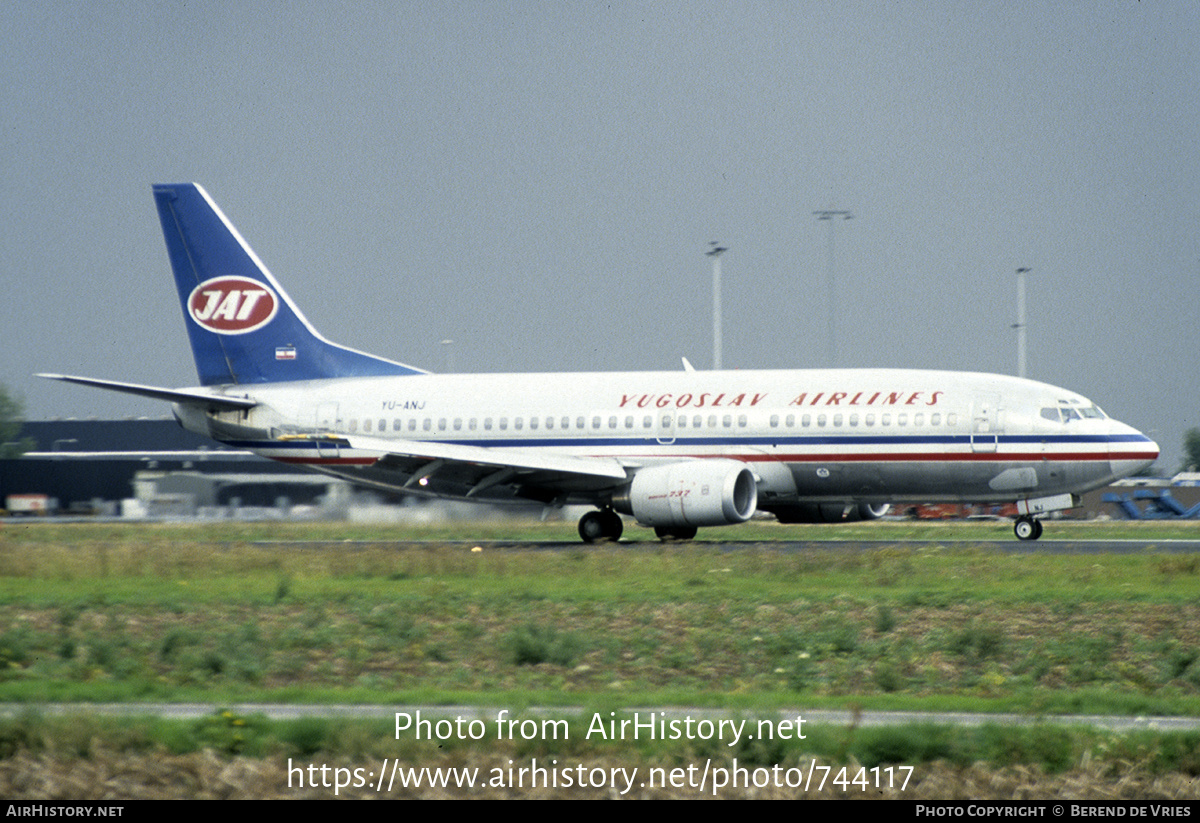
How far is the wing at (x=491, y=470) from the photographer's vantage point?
33062 mm

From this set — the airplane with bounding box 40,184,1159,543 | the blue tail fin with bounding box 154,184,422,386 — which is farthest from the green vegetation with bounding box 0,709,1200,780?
the blue tail fin with bounding box 154,184,422,386

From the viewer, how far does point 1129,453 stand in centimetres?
3172

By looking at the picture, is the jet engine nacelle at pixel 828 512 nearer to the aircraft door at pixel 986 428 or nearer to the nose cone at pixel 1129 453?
the aircraft door at pixel 986 428

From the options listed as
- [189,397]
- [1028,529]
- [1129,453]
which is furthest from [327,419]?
[1129,453]

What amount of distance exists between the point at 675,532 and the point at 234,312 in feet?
47.0

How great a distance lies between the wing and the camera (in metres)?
33.1

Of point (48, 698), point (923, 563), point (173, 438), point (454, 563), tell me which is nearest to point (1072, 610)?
point (923, 563)

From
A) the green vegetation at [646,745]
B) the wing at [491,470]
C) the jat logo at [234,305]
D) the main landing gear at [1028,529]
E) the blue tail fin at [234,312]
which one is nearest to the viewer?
the green vegetation at [646,745]

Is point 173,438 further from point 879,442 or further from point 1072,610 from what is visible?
point 1072,610

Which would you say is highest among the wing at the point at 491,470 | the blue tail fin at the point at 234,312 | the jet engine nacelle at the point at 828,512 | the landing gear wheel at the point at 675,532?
the blue tail fin at the point at 234,312

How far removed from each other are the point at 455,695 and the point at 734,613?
6724mm

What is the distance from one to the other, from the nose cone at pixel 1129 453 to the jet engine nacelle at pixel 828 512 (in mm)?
5404

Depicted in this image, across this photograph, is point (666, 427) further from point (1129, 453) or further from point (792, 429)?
point (1129, 453)

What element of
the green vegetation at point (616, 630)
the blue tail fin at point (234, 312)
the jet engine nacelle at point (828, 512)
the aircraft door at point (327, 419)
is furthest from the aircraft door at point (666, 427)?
the aircraft door at point (327, 419)
